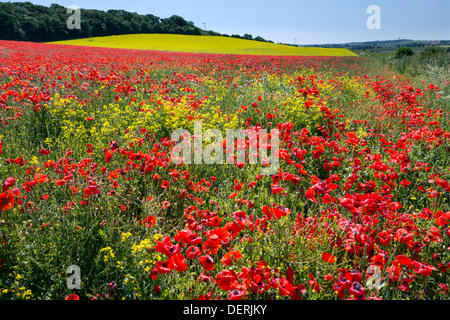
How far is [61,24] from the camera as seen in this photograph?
153ft

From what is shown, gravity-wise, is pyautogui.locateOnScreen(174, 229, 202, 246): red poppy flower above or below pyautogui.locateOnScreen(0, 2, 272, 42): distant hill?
below

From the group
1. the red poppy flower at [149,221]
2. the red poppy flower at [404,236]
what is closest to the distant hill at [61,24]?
the red poppy flower at [149,221]

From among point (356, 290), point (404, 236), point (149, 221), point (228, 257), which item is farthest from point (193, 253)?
point (404, 236)

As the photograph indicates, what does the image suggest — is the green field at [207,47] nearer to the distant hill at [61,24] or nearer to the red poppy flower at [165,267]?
the distant hill at [61,24]

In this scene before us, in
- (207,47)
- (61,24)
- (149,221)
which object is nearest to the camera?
(149,221)

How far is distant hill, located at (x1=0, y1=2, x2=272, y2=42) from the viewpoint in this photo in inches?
1655

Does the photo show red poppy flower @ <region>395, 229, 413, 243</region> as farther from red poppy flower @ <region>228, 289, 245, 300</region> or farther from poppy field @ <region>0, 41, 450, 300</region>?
red poppy flower @ <region>228, 289, 245, 300</region>

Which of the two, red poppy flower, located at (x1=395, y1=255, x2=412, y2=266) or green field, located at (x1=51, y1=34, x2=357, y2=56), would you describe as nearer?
red poppy flower, located at (x1=395, y1=255, x2=412, y2=266)

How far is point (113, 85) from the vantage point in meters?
6.90

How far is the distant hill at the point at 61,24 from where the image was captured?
42.0 metres

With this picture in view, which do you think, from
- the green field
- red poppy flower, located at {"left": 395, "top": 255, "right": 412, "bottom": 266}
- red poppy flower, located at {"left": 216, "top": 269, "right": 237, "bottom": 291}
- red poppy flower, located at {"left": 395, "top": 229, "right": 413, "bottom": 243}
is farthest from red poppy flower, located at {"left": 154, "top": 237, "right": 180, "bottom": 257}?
the green field

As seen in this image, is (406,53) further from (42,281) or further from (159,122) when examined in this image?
(42,281)

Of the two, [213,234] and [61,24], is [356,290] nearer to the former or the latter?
[213,234]
